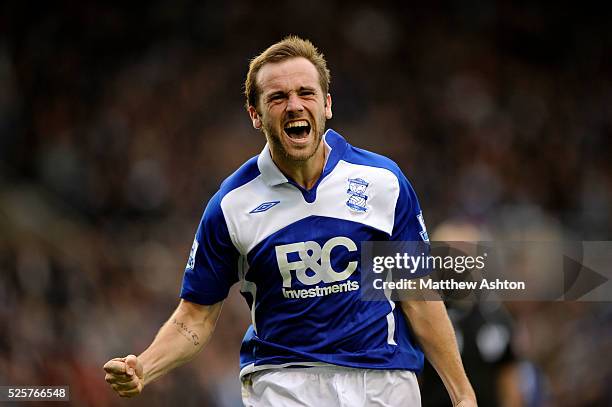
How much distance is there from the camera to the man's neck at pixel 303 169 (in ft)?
13.8

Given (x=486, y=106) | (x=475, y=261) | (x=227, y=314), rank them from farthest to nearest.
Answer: (x=486, y=106) → (x=227, y=314) → (x=475, y=261)

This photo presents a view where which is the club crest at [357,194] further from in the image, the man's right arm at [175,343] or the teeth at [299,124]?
the man's right arm at [175,343]

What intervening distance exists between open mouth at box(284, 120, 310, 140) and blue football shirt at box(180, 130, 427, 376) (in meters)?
0.16

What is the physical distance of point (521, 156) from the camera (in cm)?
1255

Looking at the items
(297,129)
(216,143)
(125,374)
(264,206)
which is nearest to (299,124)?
(297,129)

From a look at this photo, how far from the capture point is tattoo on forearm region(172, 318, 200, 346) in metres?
4.20

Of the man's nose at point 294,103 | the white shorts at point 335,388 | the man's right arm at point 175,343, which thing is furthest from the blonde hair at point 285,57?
the white shorts at point 335,388

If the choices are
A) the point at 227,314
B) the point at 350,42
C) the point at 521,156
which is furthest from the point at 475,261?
the point at 350,42

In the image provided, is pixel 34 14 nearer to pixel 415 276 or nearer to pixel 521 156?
pixel 521 156

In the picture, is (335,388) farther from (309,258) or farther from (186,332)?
(186,332)

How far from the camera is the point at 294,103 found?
4.07m

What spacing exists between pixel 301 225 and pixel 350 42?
949 centimetres

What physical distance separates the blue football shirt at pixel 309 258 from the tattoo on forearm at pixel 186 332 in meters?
0.11

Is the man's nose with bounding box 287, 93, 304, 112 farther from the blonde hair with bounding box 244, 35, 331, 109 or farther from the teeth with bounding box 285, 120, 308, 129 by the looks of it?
the blonde hair with bounding box 244, 35, 331, 109
